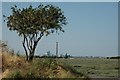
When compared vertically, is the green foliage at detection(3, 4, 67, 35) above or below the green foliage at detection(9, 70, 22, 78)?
above

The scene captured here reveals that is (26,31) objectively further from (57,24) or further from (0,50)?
(0,50)

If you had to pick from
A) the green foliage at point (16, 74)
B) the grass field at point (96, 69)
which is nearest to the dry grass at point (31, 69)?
the green foliage at point (16, 74)

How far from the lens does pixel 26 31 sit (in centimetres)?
2114

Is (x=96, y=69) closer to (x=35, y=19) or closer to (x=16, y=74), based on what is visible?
(x=35, y=19)

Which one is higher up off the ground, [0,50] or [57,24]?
[57,24]

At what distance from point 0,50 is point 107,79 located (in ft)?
19.4

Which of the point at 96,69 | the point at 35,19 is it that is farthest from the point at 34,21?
the point at 96,69

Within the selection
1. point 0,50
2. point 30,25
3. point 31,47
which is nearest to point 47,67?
point 0,50

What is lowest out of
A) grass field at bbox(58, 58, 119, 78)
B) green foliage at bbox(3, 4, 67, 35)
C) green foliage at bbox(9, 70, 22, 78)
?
grass field at bbox(58, 58, 119, 78)

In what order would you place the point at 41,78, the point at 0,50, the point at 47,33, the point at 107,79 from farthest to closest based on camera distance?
the point at 47,33 < the point at 107,79 < the point at 0,50 < the point at 41,78

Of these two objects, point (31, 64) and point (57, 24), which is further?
point (57, 24)

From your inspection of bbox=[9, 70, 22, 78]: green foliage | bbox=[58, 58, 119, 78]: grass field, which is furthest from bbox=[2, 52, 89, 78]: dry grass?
bbox=[58, 58, 119, 78]: grass field

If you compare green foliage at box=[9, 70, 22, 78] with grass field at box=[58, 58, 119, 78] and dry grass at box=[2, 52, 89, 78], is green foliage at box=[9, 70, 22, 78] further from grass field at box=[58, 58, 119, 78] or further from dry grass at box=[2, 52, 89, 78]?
grass field at box=[58, 58, 119, 78]

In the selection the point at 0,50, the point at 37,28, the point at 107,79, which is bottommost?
the point at 107,79
